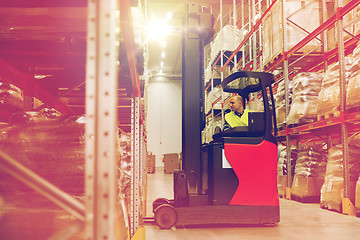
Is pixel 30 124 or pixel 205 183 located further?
pixel 205 183

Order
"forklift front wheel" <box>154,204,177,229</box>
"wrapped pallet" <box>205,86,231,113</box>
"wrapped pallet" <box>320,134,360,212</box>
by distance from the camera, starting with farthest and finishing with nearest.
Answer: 1. "wrapped pallet" <box>205,86,231,113</box>
2. "wrapped pallet" <box>320,134,360,212</box>
3. "forklift front wheel" <box>154,204,177,229</box>

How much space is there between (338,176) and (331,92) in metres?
1.31

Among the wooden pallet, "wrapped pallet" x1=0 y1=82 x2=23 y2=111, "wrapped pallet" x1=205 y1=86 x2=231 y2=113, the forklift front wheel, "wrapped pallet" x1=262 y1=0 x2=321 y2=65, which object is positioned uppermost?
"wrapped pallet" x1=262 y1=0 x2=321 y2=65

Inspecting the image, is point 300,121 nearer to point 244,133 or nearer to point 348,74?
point 348,74

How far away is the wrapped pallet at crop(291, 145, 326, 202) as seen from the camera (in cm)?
604

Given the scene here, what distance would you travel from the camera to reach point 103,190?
1048mm

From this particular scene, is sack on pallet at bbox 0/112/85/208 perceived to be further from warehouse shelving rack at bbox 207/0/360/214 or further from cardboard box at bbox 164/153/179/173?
cardboard box at bbox 164/153/179/173

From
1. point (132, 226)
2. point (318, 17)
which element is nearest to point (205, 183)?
point (132, 226)

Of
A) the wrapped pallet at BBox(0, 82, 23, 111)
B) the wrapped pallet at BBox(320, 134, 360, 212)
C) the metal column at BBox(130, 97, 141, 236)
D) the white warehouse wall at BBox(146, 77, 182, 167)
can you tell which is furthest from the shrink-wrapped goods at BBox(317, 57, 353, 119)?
the white warehouse wall at BBox(146, 77, 182, 167)

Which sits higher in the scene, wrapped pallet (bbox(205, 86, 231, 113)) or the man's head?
wrapped pallet (bbox(205, 86, 231, 113))

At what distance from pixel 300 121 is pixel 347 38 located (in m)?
1.65

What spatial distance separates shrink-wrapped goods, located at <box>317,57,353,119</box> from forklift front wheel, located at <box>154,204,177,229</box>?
2950mm

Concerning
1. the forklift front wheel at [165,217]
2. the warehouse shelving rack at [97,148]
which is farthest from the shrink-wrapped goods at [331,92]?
the warehouse shelving rack at [97,148]

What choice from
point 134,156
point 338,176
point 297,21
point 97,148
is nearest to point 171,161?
point 297,21
